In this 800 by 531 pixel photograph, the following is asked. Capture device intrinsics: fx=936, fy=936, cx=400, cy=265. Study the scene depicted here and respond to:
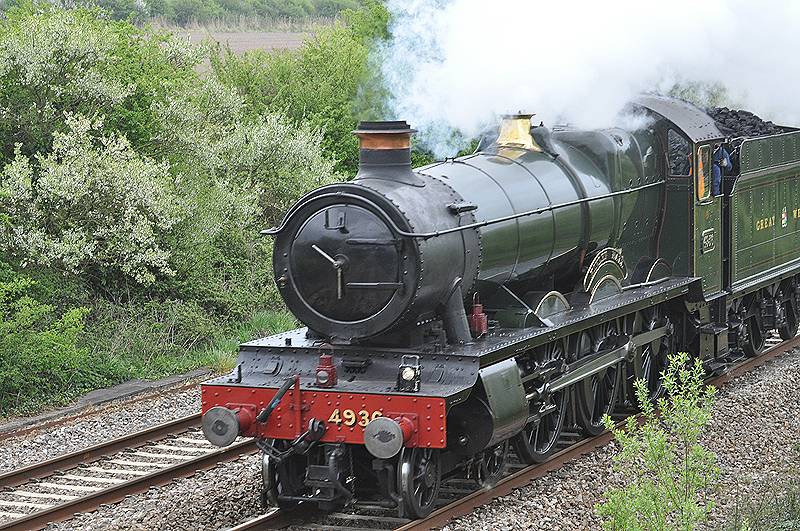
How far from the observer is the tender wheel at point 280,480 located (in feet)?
22.9

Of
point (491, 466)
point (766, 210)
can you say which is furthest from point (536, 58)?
point (766, 210)

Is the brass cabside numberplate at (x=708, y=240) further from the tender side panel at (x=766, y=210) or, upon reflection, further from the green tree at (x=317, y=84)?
the green tree at (x=317, y=84)

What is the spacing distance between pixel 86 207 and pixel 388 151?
6.47 metres

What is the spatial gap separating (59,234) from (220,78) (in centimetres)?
959

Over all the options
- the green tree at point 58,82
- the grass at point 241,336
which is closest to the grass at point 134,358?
the grass at point 241,336

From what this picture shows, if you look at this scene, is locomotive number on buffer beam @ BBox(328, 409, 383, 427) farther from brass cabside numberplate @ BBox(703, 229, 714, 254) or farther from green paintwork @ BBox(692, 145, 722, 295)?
brass cabside numberplate @ BBox(703, 229, 714, 254)

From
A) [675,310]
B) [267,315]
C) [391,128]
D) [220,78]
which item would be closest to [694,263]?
[675,310]

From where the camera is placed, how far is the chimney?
710 centimetres

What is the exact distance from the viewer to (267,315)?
14.6 meters

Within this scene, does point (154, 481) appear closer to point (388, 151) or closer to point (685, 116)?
point (388, 151)

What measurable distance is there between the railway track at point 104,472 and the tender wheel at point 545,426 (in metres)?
2.57

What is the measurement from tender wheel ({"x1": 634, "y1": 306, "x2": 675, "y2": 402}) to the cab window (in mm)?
1355

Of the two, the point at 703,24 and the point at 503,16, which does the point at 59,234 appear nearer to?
the point at 503,16

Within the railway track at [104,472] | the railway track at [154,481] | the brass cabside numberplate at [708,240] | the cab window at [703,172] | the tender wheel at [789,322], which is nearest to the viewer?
the railway track at [154,481]
